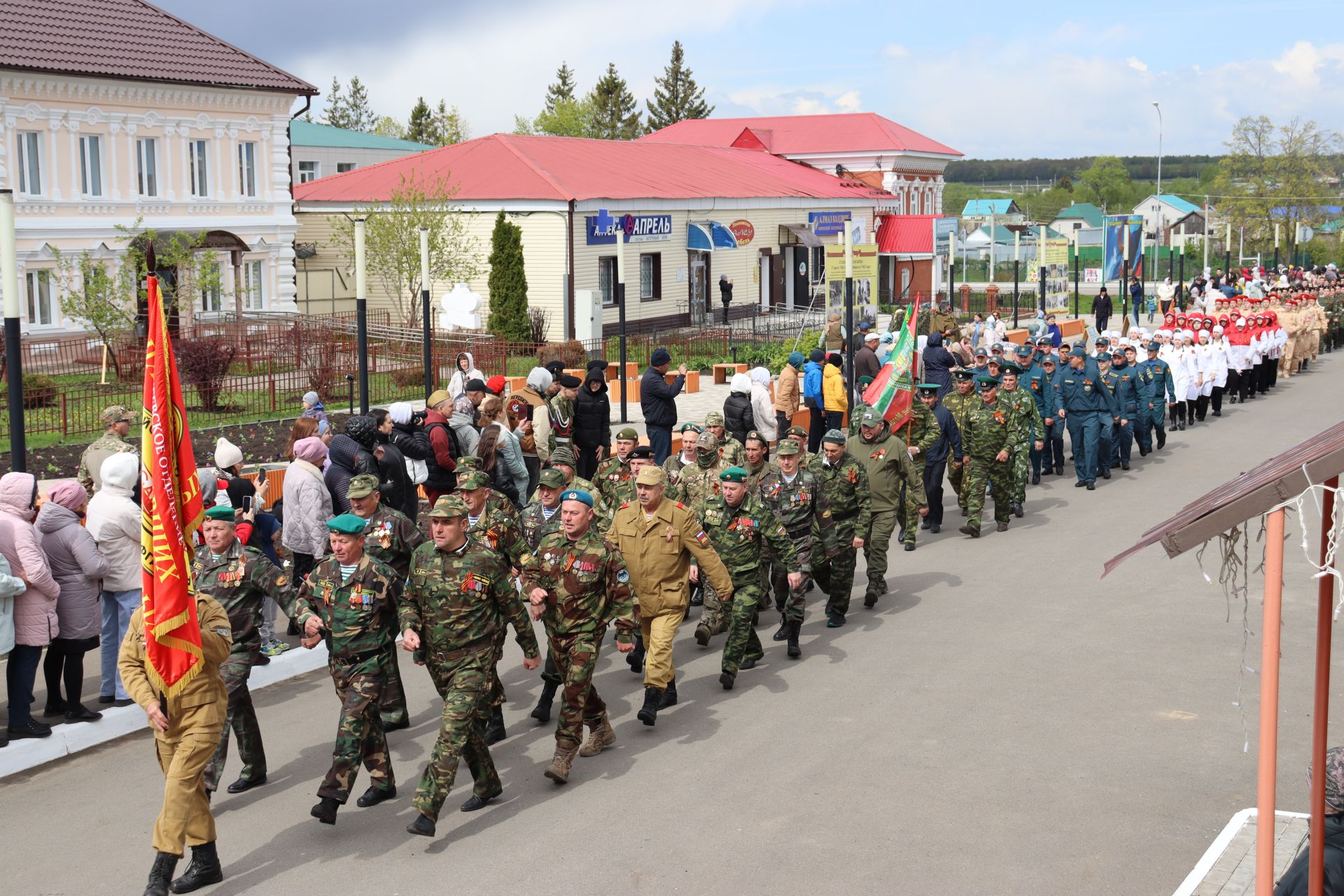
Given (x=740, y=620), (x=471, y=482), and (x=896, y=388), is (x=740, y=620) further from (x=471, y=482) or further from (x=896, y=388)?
(x=896, y=388)

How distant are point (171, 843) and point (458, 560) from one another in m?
2.07

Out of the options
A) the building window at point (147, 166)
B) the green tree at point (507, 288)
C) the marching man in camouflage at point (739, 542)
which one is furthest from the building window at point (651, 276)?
the marching man in camouflage at point (739, 542)

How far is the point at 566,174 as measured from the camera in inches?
1519

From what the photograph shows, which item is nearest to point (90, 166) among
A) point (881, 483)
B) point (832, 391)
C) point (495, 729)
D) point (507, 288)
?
point (507, 288)

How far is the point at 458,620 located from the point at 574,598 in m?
0.97

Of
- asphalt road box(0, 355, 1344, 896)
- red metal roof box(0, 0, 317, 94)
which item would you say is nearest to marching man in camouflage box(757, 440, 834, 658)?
asphalt road box(0, 355, 1344, 896)

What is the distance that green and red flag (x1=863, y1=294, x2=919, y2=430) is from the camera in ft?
52.0

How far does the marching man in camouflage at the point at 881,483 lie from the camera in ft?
41.5

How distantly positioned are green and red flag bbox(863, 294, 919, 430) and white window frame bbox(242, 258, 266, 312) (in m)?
23.4

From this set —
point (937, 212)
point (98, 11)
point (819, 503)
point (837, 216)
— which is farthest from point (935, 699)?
point (937, 212)

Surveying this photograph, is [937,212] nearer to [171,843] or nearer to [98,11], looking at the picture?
[98,11]

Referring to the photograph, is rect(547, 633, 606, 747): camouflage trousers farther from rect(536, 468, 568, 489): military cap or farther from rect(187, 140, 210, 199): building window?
rect(187, 140, 210, 199): building window

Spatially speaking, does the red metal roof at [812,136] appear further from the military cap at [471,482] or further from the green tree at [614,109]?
the military cap at [471,482]

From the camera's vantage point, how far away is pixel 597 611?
8539 mm
